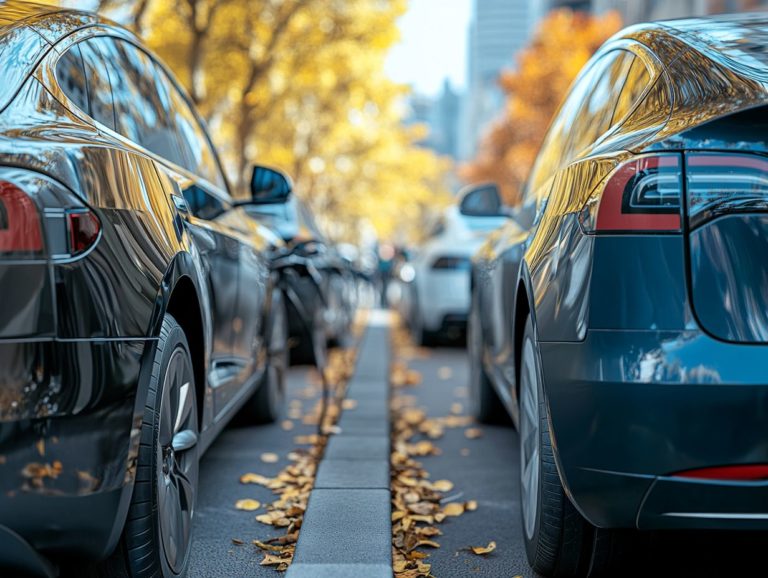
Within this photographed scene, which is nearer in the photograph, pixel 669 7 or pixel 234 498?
pixel 234 498

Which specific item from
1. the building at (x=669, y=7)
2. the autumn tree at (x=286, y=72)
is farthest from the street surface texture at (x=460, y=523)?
the building at (x=669, y=7)

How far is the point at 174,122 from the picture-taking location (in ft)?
14.4

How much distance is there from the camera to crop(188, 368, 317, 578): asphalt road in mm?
3625

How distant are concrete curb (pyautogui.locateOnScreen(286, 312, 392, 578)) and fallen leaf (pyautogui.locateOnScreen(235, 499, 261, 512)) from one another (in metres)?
0.27

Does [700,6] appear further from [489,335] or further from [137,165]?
[137,165]

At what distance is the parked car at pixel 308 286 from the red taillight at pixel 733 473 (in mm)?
3029

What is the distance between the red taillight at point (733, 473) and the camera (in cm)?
253

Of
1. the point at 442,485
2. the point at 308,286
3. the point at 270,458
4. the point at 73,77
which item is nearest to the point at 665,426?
the point at 73,77

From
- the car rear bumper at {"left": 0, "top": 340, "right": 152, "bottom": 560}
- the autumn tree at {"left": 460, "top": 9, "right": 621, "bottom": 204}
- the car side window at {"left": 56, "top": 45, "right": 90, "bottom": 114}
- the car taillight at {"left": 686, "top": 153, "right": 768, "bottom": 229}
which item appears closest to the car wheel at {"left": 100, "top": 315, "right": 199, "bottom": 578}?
the car rear bumper at {"left": 0, "top": 340, "right": 152, "bottom": 560}

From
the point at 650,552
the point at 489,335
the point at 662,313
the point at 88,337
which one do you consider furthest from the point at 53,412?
the point at 489,335

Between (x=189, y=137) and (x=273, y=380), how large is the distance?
202cm

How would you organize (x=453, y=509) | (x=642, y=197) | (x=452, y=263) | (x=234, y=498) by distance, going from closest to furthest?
(x=642, y=197), (x=453, y=509), (x=234, y=498), (x=452, y=263)

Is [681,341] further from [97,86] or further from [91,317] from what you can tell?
[97,86]

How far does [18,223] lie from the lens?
2295 mm
